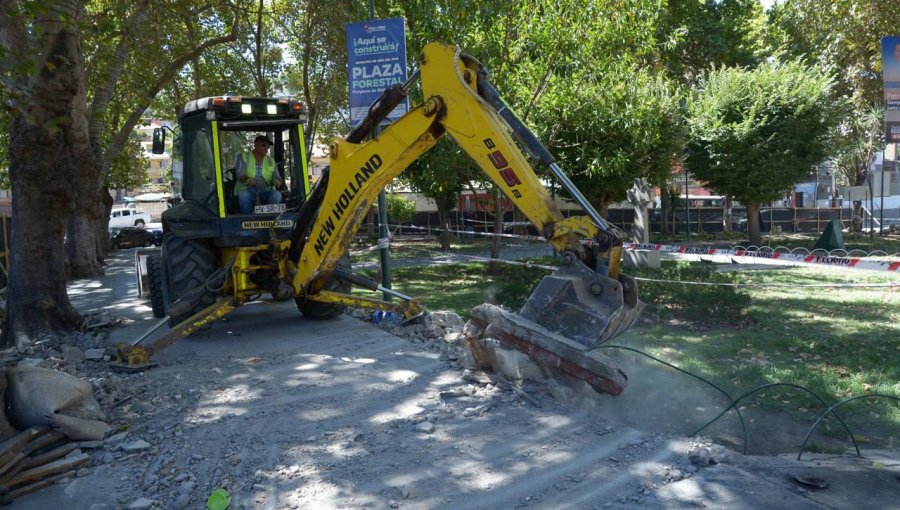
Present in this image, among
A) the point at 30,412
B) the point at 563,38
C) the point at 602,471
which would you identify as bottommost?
the point at 602,471

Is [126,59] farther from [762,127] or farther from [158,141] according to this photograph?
[762,127]

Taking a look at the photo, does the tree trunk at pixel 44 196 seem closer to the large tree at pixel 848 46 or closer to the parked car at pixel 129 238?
the large tree at pixel 848 46

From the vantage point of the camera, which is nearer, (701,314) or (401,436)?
(401,436)

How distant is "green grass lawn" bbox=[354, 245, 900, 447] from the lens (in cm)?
624

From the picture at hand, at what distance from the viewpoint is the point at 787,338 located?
328 inches

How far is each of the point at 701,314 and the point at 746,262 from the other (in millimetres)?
8668

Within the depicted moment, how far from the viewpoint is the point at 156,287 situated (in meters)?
10.9

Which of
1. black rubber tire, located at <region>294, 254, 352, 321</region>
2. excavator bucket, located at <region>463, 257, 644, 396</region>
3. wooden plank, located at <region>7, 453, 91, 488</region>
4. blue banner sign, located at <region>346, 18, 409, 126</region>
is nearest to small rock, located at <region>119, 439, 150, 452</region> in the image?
wooden plank, located at <region>7, 453, 91, 488</region>

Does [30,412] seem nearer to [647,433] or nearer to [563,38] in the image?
[647,433]

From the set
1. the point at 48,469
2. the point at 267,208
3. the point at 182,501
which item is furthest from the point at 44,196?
the point at 182,501

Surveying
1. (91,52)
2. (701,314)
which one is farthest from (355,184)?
(91,52)

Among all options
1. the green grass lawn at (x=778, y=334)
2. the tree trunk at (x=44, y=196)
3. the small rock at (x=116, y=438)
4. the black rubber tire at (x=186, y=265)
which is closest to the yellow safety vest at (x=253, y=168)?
the black rubber tire at (x=186, y=265)

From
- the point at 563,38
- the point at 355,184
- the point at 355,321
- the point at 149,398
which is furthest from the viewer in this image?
the point at 563,38

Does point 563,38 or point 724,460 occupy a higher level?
point 563,38
